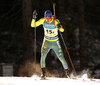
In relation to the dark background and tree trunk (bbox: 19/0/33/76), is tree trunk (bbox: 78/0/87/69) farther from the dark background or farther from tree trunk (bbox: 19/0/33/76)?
tree trunk (bbox: 19/0/33/76)

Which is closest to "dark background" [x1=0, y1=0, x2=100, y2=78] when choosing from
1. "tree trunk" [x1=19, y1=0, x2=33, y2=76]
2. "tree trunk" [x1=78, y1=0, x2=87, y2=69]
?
"tree trunk" [x1=78, y1=0, x2=87, y2=69]

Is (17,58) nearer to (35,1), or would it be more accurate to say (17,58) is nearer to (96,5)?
(35,1)

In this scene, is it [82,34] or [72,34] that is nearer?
[82,34]

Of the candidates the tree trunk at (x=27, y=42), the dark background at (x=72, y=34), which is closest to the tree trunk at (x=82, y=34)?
the dark background at (x=72, y=34)

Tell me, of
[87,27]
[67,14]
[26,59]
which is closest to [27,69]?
[26,59]

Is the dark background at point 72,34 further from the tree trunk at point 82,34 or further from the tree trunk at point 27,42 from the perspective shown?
the tree trunk at point 27,42

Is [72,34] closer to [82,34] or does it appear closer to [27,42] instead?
[82,34]

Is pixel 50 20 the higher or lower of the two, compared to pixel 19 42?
lower

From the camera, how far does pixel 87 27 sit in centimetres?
1758

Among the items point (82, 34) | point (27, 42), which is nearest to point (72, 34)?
point (82, 34)

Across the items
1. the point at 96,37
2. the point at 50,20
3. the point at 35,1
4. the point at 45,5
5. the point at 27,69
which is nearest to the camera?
the point at 50,20

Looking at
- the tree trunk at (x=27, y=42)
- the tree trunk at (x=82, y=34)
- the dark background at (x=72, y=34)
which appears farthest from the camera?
the dark background at (x=72, y=34)

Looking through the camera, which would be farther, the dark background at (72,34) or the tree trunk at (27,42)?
the dark background at (72,34)

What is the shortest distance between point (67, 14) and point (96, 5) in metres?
2.60
